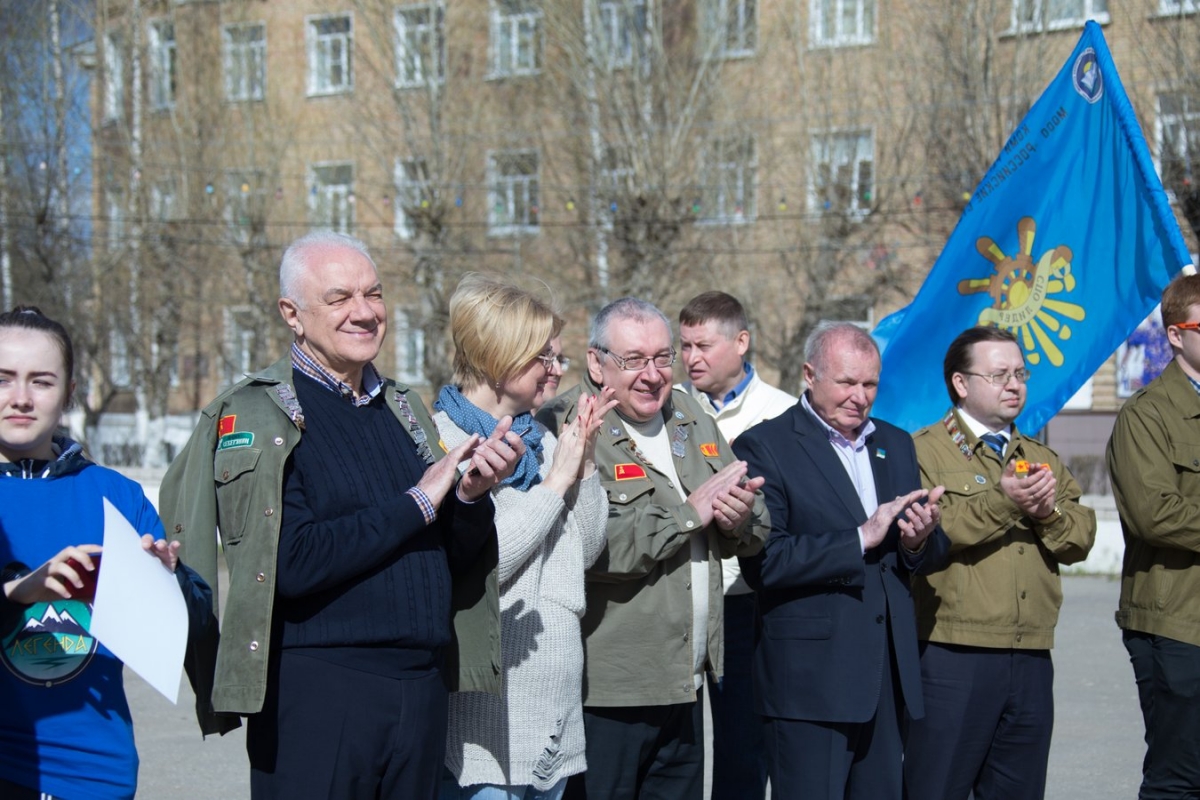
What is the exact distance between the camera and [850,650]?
409 centimetres

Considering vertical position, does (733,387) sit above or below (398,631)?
above

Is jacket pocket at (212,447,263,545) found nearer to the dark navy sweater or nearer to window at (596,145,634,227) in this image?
the dark navy sweater

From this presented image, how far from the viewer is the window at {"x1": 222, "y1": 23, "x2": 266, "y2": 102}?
82.1 ft

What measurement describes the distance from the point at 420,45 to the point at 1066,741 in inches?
777


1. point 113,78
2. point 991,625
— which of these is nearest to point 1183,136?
point 991,625

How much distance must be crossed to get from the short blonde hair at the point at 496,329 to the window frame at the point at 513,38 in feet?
65.2

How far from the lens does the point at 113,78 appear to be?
83.6 ft

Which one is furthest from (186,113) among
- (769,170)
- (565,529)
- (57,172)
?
(565,529)

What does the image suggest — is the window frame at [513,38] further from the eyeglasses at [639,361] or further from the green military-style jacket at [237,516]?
the green military-style jacket at [237,516]

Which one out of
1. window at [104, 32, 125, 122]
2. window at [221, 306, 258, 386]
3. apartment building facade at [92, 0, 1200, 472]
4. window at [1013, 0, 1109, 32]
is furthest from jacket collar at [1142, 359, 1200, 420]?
window at [104, 32, 125, 122]

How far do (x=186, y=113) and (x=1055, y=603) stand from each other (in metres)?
23.5

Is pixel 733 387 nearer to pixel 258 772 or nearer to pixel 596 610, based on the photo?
pixel 596 610

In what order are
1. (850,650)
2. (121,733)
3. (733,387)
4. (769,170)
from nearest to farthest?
(121,733)
(850,650)
(733,387)
(769,170)

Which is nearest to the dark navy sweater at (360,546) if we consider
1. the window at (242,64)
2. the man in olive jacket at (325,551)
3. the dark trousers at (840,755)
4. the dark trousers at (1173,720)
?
the man in olive jacket at (325,551)
